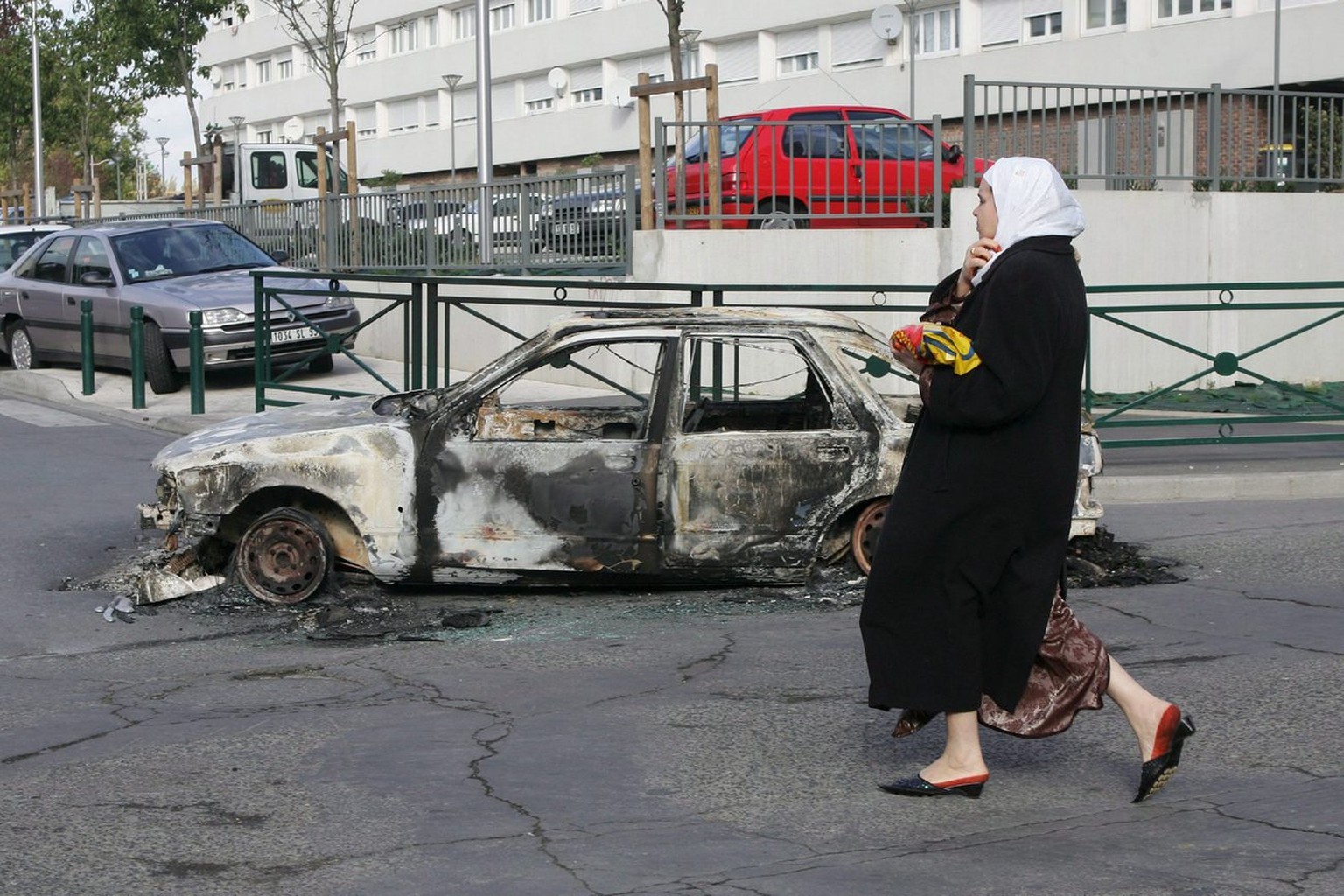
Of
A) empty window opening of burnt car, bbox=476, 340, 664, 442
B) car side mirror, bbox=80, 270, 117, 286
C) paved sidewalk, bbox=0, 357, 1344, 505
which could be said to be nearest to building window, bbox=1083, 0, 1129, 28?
car side mirror, bbox=80, 270, 117, 286

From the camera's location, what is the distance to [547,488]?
7824 mm

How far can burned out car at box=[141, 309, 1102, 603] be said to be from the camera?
7.83 meters

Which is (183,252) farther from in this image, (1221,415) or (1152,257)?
(1221,415)

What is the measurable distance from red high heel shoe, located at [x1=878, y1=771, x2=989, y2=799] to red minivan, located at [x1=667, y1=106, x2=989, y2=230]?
12.3 meters

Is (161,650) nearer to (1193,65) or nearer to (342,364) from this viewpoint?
(342,364)

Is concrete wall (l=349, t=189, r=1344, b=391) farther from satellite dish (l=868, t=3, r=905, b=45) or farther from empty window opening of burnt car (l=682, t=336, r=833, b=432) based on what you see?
satellite dish (l=868, t=3, r=905, b=45)

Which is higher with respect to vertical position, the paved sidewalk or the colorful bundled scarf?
the colorful bundled scarf

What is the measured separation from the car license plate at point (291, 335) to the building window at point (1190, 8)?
24852 millimetres

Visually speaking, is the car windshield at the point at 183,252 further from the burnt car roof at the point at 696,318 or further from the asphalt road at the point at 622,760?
the burnt car roof at the point at 696,318

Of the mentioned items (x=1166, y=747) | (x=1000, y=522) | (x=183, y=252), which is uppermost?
(x=183, y=252)

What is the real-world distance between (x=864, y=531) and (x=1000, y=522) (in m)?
3.47

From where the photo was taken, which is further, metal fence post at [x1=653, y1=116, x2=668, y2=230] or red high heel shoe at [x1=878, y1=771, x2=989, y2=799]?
metal fence post at [x1=653, y1=116, x2=668, y2=230]

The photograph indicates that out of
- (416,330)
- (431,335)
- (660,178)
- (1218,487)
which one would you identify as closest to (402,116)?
(660,178)

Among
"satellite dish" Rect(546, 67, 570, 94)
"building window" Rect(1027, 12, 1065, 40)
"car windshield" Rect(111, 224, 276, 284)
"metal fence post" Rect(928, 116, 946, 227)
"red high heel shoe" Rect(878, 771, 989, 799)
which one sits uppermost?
"satellite dish" Rect(546, 67, 570, 94)
